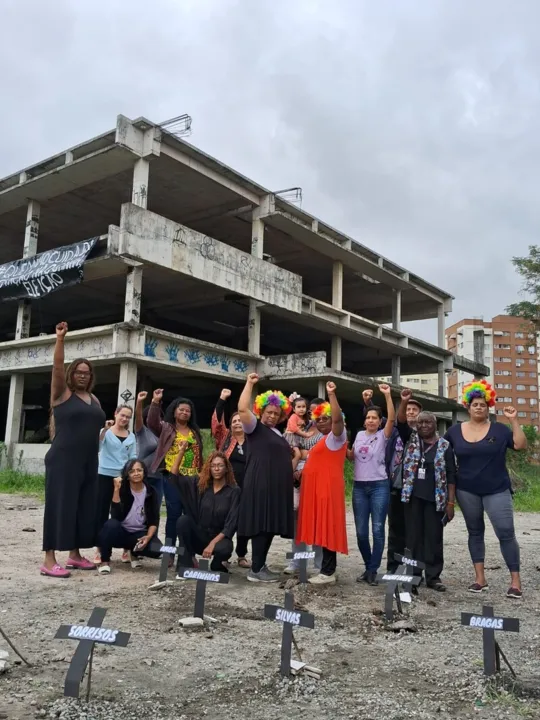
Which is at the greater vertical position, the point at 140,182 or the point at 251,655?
the point at 140,182

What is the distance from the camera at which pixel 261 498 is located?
575 centimetres

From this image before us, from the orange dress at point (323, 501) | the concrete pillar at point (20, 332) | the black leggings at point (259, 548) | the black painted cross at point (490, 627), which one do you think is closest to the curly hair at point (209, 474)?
the black leggings at point (259, 548)

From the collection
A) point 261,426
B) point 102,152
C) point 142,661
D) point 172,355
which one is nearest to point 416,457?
point 261,426

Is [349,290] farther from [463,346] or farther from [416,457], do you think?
[463,346]

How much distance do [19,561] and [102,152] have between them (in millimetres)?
13665

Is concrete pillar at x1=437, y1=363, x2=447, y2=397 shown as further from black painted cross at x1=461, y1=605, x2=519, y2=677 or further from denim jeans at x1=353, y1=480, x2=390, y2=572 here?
black painted cross at x1=461, y1=605, x2=519, y2=677

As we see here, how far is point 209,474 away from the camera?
6.11 m

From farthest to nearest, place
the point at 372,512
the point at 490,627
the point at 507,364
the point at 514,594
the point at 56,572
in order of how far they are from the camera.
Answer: the point at 507,364, the point at 372,512, the point at 56,572, the point at 514,594, the point at 490,627

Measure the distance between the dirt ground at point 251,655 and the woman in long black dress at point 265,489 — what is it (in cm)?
44

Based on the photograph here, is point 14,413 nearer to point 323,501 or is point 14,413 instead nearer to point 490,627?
point 323,501

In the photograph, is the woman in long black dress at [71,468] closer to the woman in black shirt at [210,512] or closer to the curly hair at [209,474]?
the woman in black shirt at [210,512]

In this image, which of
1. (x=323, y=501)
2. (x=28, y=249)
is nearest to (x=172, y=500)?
(x=323, y=501)

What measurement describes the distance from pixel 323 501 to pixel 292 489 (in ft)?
1.01

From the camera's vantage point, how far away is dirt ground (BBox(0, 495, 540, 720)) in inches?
123
